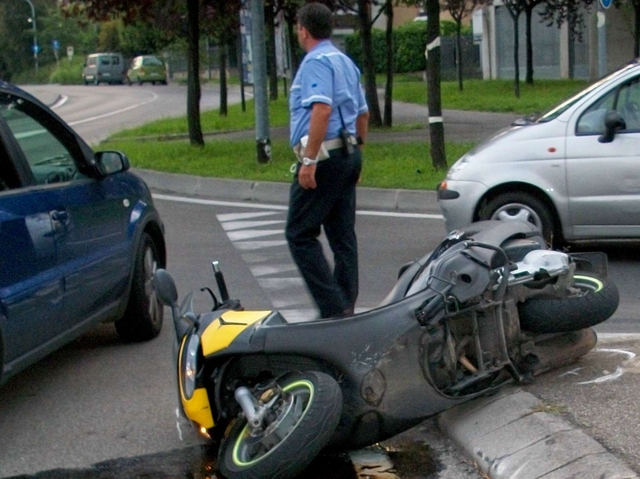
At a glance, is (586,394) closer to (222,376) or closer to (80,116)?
(222,376)

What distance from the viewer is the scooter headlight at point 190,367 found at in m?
4.49

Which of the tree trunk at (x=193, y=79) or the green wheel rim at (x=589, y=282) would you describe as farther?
the tree trunk at (x=193, y=79)

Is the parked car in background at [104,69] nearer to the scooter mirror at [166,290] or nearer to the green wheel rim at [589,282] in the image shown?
the green wheel rim at [589,282]

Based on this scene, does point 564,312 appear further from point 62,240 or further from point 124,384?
point 62,240

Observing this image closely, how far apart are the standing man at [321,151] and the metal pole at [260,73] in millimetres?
8744

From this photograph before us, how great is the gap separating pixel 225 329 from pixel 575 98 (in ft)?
16.4

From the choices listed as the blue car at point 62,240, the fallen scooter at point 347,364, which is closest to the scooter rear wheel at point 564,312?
the fallen scooter at point 347,364

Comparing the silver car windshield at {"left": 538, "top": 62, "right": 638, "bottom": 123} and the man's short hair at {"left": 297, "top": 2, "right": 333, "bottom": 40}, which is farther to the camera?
the silver car windshield at {"left": 538, "top": 62, "right": 638, "bottom": 123}

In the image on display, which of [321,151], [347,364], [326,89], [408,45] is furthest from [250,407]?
[408,45]

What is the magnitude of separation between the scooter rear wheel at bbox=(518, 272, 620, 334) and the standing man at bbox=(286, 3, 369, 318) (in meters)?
1.24

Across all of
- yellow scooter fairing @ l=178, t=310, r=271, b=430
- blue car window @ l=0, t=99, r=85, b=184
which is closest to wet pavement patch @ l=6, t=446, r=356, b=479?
yellow scooter fairing @ l=178, t=310, r=271, b=430

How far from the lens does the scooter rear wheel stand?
4926 mm

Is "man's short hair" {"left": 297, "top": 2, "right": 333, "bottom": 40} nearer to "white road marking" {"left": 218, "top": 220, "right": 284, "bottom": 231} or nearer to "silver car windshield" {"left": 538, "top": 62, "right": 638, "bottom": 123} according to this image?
"silver car windshield" {"left": 538, "top": 62, "right": 638, "bottom": 123}

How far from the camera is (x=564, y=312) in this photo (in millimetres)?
4941
